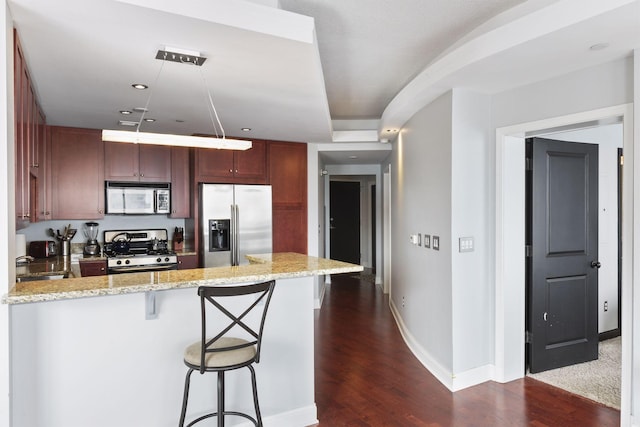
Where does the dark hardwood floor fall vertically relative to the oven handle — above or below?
below

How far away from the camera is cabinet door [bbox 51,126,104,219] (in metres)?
4.22

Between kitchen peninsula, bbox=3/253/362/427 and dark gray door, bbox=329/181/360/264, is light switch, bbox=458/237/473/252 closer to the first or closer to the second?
kitchen peninsula, bbox=3/253/362/427

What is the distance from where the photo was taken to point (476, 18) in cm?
268

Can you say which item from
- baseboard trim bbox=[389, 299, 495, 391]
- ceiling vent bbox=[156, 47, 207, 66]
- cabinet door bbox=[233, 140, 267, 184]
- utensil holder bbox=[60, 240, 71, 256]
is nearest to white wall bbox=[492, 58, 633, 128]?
baseboard trim bbox=[389, 299, 495, 391]

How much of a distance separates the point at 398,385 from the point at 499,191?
176cm

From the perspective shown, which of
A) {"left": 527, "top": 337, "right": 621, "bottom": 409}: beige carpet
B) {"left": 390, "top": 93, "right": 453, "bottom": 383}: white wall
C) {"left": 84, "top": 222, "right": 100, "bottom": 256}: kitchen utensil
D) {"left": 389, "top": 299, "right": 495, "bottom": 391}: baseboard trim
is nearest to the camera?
{"left": 527, "top": 337, "right": 621, "bottom": 409}: beige carpet

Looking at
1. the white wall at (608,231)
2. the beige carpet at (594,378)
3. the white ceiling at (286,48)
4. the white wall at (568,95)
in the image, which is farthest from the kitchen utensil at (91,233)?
the white wall at (608,231)

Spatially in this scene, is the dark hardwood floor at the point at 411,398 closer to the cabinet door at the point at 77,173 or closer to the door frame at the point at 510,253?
the door frame at the point at 510,253

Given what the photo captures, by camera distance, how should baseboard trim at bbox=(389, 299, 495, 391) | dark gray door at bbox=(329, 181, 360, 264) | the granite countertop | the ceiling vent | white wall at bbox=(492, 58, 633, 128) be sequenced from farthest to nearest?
dark gray door at bbox=(329, 181, 360, 264), baseboard trim at bbox=(389, 299, 495, 391), white wall at bbox=(492, 58, 633, 128), the ceiling vent, the granite countertop

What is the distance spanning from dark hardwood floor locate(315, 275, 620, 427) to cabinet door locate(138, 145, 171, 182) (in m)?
2.66

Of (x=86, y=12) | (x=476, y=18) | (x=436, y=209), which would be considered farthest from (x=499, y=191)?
(x=86, y=12)

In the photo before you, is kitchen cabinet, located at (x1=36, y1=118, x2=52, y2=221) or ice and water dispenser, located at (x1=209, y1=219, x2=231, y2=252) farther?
ice and water dispenser, located at (x1=209, y1=219, x2=231, y2=252)

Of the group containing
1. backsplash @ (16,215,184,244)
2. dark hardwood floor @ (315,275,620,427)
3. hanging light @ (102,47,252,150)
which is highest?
hanging light @ (102,47,252,150)

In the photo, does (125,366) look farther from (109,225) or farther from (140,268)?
(109,225)
